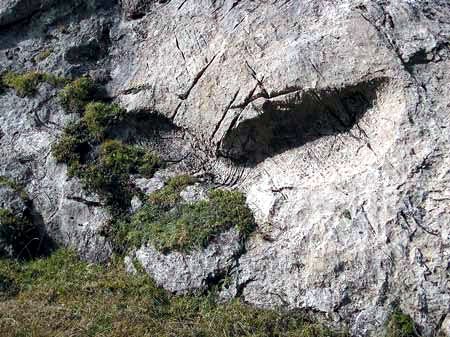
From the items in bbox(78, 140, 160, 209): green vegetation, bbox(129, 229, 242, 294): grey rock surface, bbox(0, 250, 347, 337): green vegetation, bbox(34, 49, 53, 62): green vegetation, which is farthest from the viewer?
bbox(34, 49, 53, 62): green vegetation

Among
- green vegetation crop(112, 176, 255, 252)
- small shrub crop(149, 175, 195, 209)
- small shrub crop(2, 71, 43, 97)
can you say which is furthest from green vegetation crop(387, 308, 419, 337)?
small shrub crop(2, 71, 43, 97)

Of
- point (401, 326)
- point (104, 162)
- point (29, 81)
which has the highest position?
point (29, 81)

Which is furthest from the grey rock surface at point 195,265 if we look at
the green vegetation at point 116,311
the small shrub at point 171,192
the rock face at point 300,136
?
the small shrub at point 171,192

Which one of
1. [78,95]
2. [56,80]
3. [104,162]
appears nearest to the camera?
[104,162]

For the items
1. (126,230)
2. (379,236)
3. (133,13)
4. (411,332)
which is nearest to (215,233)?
(126,230)

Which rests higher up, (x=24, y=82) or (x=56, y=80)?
(x=24, y=82)

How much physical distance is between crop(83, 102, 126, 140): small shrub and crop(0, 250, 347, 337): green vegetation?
3.16m

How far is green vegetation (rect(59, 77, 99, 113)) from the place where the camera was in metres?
13.3

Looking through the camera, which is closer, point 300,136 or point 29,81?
point 300,136

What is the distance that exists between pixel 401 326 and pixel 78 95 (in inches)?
333

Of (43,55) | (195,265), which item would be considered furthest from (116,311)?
(43,55)

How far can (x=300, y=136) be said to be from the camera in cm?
1113

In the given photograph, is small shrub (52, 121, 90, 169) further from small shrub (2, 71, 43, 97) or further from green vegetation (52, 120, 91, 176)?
small shrub (2, 71, 43, 97)

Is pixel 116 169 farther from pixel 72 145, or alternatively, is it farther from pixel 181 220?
pixel 181 220
